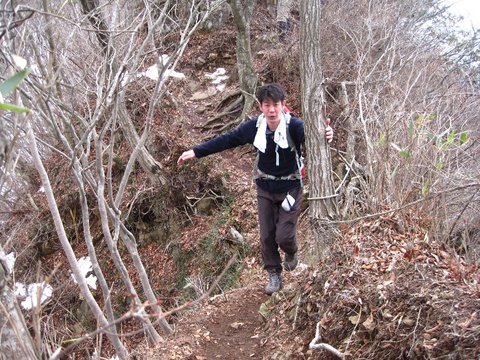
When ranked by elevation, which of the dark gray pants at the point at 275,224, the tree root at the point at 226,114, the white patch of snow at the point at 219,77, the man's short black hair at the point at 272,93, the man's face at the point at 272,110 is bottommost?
the tree root at the point at 226,114

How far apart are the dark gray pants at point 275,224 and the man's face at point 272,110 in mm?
680

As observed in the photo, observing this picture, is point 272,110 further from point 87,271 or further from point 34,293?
point 87,271

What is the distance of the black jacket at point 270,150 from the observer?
3.97m

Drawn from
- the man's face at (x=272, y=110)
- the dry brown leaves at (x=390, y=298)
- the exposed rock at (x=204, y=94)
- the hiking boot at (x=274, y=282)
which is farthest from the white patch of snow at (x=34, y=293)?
the exposed rock at (x=204, y=94)

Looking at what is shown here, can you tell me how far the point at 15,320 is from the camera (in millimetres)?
1820

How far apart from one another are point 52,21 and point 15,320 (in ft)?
16.3

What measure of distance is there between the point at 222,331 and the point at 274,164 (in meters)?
1.62

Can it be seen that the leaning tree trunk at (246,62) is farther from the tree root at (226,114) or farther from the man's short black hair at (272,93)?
the man's short black hair at (272,93)

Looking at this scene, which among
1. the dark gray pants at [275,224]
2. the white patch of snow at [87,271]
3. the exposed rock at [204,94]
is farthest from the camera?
the exposed rock at [204,94]

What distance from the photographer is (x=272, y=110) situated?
3760 millimetres

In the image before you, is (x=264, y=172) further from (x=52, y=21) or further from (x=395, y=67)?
(x=395, y=67)

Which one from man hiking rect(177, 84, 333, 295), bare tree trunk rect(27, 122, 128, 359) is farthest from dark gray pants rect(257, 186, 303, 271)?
bare tree trunk rect(27, 122, 128, 359)

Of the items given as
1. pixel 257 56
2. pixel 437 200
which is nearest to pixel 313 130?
pixel 437 200

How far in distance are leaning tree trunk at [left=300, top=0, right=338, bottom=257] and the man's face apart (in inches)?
23.6
